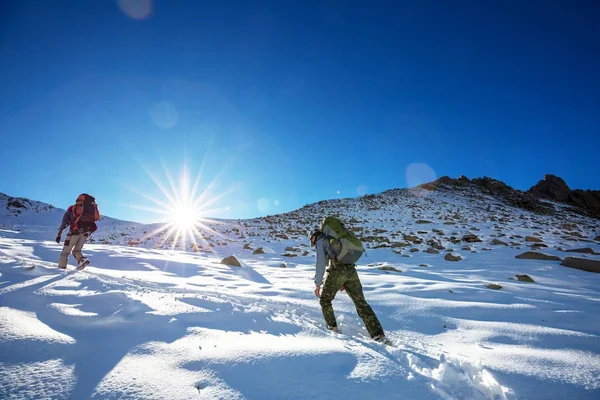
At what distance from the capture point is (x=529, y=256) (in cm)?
973

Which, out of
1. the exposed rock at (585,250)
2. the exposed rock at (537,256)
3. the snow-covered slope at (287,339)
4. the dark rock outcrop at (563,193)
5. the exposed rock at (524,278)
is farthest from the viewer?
the dark rock outcrop at (563,193)

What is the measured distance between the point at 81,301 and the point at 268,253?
1004 centimetres

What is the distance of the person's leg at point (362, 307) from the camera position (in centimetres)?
349

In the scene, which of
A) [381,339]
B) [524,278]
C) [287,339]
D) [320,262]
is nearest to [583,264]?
[524,278]

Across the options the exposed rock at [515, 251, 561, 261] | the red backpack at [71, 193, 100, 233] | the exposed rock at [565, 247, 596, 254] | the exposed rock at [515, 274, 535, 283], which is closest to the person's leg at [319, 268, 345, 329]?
the red backpack at [71, 193, 100, 233]

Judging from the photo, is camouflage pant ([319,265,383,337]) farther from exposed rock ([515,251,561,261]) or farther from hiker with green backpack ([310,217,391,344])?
exposed rock ([515,251,561,261])

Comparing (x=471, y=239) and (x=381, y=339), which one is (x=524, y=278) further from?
(x=471, y=239)

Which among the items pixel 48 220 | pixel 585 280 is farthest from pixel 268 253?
pixel 48 220

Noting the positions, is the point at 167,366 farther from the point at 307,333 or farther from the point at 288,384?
the point at 307,333

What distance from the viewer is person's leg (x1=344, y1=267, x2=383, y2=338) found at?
349 cm

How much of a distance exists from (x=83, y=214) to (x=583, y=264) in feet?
46.9

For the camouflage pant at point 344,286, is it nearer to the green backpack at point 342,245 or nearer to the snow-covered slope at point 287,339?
the green backpack at point 342,245

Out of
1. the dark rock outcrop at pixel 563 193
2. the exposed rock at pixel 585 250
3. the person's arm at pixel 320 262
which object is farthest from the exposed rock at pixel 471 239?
the dark rock outcrop at pixel 563 193

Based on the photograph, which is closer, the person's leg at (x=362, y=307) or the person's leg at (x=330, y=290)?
the person's leg at (x=362, y=307)
